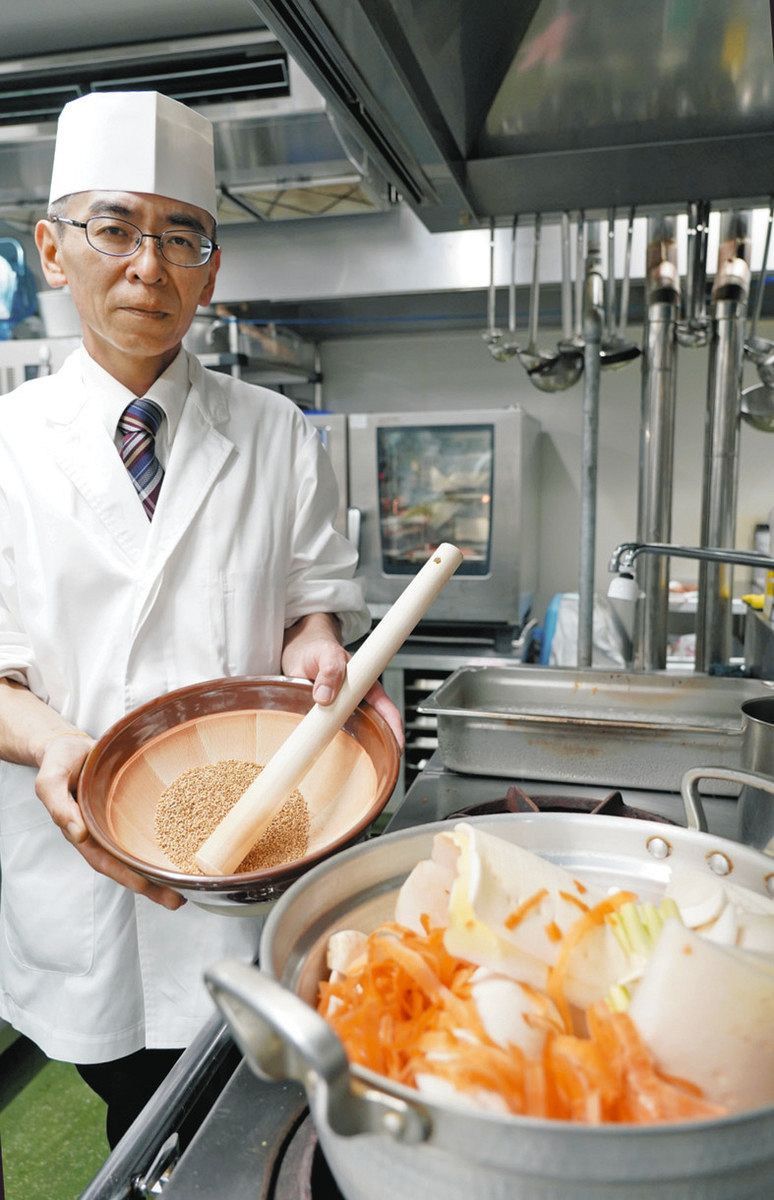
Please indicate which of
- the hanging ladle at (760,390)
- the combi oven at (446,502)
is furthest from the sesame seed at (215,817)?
the combi oven at (446,502)

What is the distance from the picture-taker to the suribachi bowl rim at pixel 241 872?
2.19 ft

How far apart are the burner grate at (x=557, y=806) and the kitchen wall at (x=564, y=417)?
97.7 inches

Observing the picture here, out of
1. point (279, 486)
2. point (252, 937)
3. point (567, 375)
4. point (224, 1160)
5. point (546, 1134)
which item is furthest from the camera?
point (567, 375)

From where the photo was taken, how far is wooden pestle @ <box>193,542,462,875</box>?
2.67 feet

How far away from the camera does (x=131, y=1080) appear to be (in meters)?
1.25

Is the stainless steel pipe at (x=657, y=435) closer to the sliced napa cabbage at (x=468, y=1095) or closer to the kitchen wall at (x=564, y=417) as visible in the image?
the sliced napa cabbage at (x=468, y=1095)

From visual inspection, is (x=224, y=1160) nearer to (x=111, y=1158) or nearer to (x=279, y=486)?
(x=111, y=1158)

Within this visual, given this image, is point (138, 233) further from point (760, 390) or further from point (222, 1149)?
point (760, 390)

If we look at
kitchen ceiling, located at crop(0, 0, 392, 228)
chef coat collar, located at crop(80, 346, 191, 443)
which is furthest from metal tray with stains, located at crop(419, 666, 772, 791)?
kitchen ceiling, located at crop(0, 0, 392, 228)

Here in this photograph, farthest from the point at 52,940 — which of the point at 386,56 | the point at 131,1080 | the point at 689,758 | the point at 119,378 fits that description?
the point at 386,56

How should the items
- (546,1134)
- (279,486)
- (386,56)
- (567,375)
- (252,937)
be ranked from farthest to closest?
(567,375) → (279,486) → (252,937) → (386,56) → (546,1134)

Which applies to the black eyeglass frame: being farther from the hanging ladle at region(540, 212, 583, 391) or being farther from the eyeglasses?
the hanging ladle at region(540, 212, 583, 391)

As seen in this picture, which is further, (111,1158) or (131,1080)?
(131,1080)

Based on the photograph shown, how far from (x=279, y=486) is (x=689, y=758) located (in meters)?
0.78
